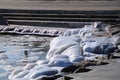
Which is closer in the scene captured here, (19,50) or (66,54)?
(66,54)

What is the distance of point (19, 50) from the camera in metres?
15.6

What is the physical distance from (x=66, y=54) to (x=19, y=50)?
12.4 feet

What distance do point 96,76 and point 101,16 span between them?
418 inches

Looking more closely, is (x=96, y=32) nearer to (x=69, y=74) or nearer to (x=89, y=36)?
(x=89, y=36)

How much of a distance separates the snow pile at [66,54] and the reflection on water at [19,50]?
0.85 metres

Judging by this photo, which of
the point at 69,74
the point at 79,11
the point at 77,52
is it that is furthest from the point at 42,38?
the point at 69,74

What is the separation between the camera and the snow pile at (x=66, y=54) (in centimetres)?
1010

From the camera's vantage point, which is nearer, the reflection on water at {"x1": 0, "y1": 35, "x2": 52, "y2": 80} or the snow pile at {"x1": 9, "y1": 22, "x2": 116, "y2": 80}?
the snow pile at {"x1": 9, "y1": 22, "x2": 116, "y2": 80}

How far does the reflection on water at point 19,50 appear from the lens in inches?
509

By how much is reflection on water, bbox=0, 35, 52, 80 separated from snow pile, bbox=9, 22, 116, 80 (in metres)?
0.85

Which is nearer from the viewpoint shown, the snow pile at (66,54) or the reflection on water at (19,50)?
the snow pile at (66,54)

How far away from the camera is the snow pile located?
33.1 feet

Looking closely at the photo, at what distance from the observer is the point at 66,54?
1220 centimetres

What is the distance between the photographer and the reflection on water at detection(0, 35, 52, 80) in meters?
12.9
